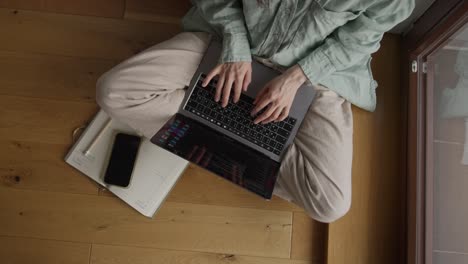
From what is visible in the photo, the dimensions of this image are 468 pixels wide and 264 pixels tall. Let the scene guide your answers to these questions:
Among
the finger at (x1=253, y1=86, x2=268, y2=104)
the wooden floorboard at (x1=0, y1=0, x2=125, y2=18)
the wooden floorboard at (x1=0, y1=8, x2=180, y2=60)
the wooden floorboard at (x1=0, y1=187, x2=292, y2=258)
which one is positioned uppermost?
the wooden floorboard at (x1=0, y1=0, x2=125, y2=18)

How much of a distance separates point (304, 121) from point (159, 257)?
534mm

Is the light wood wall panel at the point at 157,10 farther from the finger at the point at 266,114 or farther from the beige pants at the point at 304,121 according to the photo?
the finger at the point at 266,114

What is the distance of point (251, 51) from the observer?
957 millimetres

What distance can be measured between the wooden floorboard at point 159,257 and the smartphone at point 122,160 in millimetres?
179

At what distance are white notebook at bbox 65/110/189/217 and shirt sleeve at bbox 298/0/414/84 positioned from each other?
1.47 feet

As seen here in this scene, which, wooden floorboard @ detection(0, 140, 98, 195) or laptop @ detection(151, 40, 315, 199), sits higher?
laptop @ detection(151, 40, 315, 199)

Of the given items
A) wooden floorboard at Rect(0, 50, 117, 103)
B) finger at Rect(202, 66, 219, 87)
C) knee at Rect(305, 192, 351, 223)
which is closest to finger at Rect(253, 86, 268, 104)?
finger at Rect(202, 66, 219, 87)

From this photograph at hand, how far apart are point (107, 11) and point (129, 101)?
42 cm

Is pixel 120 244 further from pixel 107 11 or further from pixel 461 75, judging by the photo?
pixel 461 75

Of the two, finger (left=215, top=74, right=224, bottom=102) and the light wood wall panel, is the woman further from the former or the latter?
the light wood wall panel

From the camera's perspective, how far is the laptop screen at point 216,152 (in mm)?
918

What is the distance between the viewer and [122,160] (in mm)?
1134

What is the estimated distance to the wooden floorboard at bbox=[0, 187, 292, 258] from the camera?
1.13 meters

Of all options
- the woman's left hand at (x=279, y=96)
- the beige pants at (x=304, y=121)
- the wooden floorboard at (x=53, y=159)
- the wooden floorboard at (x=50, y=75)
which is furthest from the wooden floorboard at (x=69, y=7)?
the woman's left hand at (x=279, y=96)
